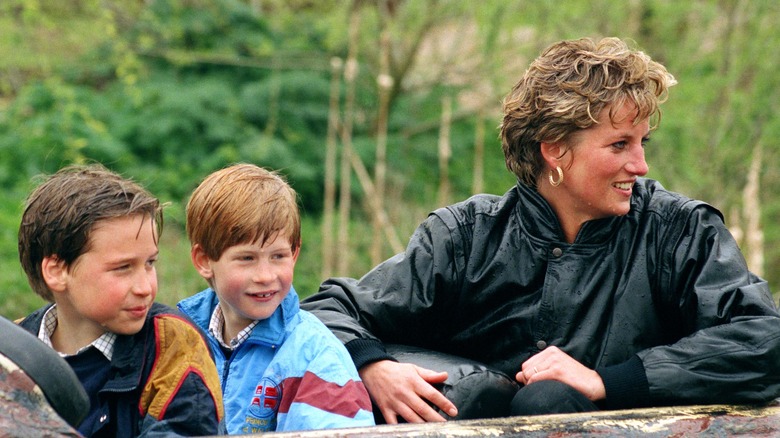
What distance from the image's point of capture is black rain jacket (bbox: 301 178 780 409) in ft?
8.16

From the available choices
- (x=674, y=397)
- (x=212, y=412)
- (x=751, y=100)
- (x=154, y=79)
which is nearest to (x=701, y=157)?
(x=751, y=100)

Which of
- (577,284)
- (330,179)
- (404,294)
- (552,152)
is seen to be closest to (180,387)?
(404,294)

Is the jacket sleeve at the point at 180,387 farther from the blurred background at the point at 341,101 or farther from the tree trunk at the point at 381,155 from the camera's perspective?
the tree trunk at the point at 381,155

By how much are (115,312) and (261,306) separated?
433 mm

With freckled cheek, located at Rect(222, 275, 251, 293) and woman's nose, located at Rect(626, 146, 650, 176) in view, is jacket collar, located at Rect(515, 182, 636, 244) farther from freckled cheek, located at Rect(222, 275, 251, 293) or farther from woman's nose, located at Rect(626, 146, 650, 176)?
freckled cheek, located at Rect(222, 275, 251, 293)

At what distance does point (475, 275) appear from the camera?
2.93 meters

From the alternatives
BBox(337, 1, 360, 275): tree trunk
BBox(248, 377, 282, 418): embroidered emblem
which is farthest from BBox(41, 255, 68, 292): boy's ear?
BBox(337, 1, 360, 275): tree trunk

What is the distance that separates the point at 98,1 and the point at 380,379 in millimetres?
8338

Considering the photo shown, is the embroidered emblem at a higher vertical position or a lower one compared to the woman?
lower

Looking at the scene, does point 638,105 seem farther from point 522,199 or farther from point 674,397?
point 674,397

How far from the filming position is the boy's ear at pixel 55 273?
2.25 m

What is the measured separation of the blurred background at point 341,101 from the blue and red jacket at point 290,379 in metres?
5.81

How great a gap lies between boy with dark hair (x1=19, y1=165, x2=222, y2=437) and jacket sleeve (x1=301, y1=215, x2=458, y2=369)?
2.27 feet

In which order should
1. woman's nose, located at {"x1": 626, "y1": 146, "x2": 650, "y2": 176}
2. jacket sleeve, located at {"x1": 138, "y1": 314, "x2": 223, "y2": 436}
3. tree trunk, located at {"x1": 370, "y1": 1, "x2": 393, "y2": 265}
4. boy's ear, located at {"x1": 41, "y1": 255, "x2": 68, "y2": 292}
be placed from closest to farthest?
1. jacket sleeve, located at {"x1": 138, "y1": 314, "x2": 223, "y2": 436}
2. boy's ear, located at {"x1": 41, "y1": 255, "x2": 68, "y2": 292}
3. woman's nose, located at {"x1": 626, "y1": 146, "x2": 650, "y2": 176}
4. tree trunk, located at {"x1": 370, "y1": 1, "x2": 393, "y2": 265}
